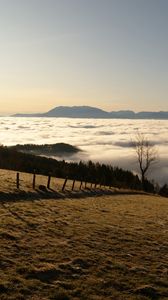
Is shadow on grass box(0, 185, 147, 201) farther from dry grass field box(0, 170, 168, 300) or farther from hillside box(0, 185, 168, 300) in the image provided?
hillside box(0, 185, 168, 300)

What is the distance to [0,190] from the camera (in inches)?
1252

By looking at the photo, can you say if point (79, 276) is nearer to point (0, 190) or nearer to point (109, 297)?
point (109, 297)

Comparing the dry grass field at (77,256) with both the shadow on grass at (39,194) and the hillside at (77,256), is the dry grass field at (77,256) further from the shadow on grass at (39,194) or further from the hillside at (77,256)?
the shadow on grass at (39,194)

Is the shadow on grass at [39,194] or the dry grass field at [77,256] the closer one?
the dry grass field at [77,256]

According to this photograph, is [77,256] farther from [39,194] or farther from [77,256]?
[39,194]

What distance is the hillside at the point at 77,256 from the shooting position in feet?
42.7

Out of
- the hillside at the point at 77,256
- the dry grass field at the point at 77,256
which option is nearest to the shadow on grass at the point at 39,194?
the dry grass field at the point at 77,256

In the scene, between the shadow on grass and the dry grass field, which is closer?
the dry grass field

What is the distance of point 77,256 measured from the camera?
16.8 m

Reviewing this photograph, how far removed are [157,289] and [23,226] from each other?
357 inches

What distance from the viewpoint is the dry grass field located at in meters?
13.0

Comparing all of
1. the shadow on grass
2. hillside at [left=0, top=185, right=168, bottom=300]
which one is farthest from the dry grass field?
the shadow on grass

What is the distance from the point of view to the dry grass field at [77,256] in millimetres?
13031

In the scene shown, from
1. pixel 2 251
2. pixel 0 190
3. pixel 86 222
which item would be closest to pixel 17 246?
pixel 2 251
